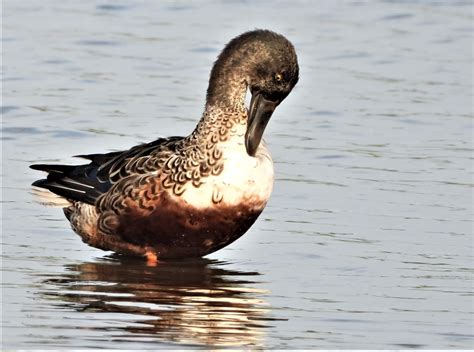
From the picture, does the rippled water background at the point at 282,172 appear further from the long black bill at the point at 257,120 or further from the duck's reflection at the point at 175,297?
the long black bill at the point at 257,120

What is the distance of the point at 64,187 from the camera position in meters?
9.58

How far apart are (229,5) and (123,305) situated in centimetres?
936

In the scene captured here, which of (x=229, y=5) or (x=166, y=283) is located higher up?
(x=229, y=5)

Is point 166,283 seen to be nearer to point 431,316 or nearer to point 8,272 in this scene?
point 8,272

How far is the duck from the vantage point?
8.80 m

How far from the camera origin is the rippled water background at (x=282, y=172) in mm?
7941

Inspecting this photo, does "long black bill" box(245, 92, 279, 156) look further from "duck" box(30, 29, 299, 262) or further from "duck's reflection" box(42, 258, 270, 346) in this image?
"duck's reflection" box(42, 258, 270, 346)

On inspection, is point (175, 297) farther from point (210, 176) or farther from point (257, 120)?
point (257, 120)

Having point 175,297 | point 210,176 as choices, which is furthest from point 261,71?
point 175,297

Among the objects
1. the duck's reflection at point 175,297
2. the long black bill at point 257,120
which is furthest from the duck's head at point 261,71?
the duck's reflection at point 175,297

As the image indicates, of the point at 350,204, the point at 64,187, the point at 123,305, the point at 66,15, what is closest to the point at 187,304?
the point at 123,305

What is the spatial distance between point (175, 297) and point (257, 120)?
122 cm

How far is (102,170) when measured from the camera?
9477mm

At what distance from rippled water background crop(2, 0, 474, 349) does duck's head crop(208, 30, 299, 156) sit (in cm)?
96
